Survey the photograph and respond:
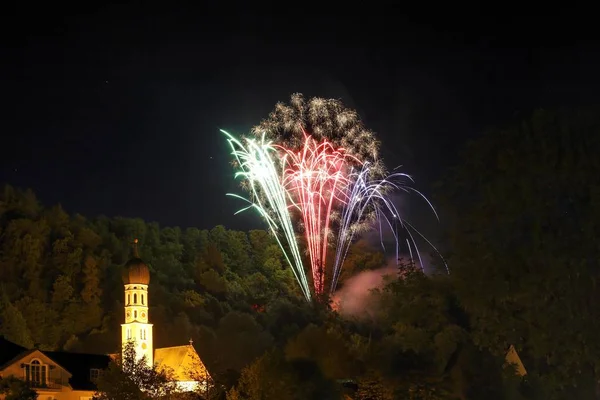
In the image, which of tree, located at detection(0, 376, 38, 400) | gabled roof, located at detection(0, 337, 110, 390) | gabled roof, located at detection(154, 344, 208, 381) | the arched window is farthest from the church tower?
tree, located at detection(0, 376, 38, 400)

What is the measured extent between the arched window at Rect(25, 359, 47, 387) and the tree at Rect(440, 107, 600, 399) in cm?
4056

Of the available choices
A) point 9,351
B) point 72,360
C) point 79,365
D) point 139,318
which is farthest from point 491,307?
point 139,318

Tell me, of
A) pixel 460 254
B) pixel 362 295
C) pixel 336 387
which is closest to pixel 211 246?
pixel 362 295

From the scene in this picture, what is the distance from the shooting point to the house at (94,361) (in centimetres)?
7688

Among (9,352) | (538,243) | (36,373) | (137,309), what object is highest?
(137,309)

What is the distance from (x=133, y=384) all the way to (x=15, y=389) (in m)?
8.26

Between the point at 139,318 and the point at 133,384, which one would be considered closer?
the point at 133,384

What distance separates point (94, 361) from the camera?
280ft

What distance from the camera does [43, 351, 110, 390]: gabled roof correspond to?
269ft

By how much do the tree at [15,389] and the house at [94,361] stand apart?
106 cm

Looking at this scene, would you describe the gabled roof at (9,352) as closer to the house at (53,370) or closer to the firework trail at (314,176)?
the house at (53,370)

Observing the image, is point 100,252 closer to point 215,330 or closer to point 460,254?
point 215,330

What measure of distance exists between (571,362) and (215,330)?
62.8m

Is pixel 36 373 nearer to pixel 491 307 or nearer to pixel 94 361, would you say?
pixel 94 361
